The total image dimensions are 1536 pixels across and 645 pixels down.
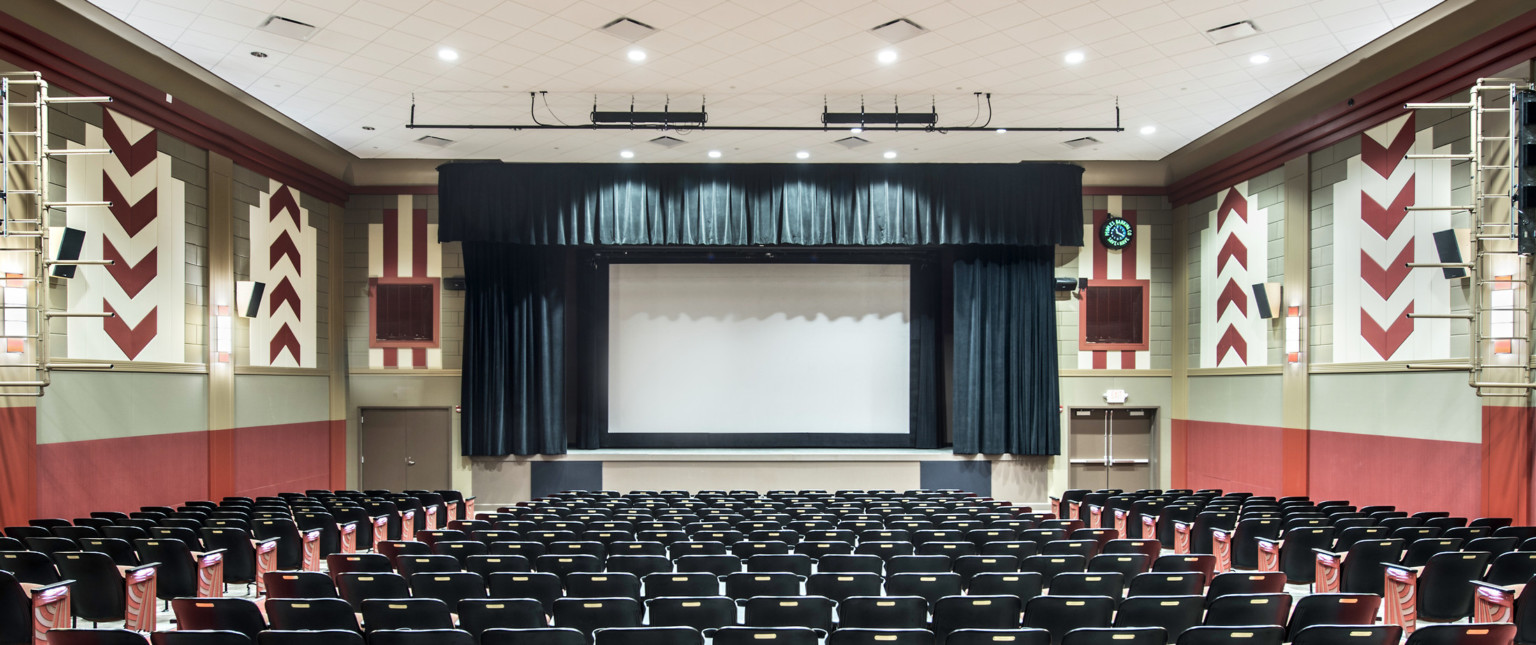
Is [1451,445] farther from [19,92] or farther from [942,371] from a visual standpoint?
[19,92]

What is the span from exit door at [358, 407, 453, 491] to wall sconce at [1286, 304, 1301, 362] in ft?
38.1

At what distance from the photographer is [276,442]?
1227cm

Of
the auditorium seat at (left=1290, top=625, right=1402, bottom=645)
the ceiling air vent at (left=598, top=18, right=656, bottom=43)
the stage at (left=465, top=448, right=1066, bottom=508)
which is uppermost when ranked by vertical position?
the ceiling air vent at (left=598, top=18, right=656, bottom=43)

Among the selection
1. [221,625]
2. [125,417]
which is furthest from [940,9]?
[125,417]

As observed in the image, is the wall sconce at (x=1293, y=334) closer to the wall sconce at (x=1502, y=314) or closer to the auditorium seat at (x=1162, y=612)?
the wall sconce at (x=1502, y=314)

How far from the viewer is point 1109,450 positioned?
14.7 metres

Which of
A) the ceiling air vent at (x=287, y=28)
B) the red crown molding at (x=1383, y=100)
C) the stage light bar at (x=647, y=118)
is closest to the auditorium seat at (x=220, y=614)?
the ceiling air vent at (x=287, y=28)

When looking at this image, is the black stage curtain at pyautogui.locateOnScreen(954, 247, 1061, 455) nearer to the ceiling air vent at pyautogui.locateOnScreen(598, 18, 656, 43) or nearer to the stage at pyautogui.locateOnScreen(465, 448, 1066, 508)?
the stage at pyautogui.locateOnScreen(465, 448, 1066, 508)

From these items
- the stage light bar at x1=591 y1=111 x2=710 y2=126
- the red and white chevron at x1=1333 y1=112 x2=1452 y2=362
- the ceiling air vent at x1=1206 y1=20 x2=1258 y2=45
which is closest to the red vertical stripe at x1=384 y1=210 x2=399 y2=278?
the stage light bar at x1=591 y1=111 x2=710 y2=126

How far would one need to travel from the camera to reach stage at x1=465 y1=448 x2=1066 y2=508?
14.1m

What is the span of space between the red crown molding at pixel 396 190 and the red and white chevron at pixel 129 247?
4062 millimetres

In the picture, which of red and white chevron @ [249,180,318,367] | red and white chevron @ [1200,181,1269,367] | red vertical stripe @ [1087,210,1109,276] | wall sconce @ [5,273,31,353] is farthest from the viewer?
red vertical stripe @ [1087,210,1109,276]

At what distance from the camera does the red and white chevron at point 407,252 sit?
14.4 meters

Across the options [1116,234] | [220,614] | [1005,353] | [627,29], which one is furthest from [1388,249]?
[220,614]
